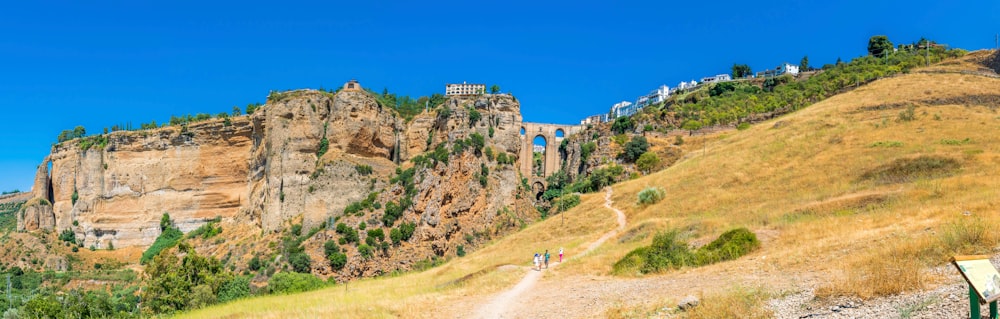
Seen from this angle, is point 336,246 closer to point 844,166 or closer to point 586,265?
point 586,265

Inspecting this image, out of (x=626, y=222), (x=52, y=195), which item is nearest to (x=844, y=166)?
(x=626, y=222)

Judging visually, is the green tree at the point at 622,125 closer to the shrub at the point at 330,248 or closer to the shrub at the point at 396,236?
the shrub at the point at 396,236

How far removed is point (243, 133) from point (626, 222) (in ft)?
116

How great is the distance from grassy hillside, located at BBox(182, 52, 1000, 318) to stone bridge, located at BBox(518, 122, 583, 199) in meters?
16.9

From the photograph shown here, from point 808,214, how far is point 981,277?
15.0 m

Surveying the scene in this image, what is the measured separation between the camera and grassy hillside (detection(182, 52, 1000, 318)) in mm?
11086

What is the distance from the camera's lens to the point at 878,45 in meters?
74.1

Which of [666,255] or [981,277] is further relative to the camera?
[666,255]

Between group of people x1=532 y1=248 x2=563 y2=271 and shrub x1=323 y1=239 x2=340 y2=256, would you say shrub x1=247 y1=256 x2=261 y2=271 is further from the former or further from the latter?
group of people x1=532 y1=248 x2=563 y2=271

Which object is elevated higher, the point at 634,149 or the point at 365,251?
the point at 634,149

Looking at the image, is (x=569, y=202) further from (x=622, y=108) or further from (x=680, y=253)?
(x=622, y=108)

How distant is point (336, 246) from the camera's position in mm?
34938

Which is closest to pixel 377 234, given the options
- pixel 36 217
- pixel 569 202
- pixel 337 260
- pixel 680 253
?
pixel 337 260

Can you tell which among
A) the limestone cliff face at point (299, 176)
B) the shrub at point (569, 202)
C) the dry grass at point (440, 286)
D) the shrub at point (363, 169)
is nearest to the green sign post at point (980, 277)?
the dry grass at point (440, 286)
